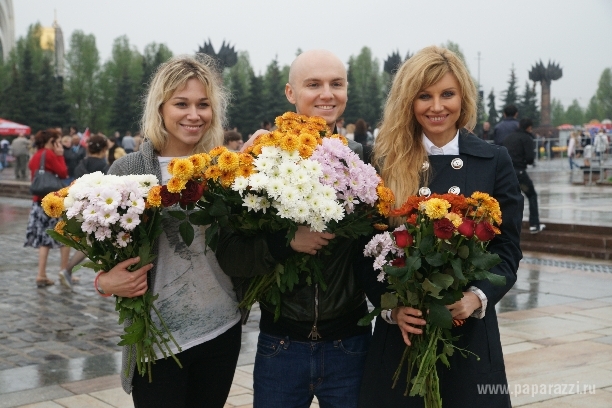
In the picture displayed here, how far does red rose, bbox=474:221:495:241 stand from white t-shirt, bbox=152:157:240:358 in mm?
1048

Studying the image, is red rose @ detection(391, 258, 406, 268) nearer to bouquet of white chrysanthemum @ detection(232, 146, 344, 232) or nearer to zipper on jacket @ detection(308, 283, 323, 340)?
bouquet of white chrysanthemum @ detection(232, 146, 344, 232)

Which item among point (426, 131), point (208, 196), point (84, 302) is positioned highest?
point (426, 131)

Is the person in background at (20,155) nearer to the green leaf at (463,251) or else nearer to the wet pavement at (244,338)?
the wet pavement at (244,338)

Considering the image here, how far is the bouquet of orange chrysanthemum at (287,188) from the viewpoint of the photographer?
8.36ft

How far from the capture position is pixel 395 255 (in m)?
2.59

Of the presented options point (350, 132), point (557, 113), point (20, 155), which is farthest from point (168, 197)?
point (557, 113)

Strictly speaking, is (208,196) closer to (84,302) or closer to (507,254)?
(507,254)

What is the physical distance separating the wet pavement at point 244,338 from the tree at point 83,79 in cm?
5954

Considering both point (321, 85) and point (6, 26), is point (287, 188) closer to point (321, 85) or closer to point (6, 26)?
point (321, 85)

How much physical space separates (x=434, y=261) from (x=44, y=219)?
812cm

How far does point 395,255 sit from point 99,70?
71.9 m

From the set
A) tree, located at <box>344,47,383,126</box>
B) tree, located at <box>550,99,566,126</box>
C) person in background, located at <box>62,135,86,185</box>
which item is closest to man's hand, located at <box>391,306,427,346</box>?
person in background, located at <box>62,135,86,185</box>

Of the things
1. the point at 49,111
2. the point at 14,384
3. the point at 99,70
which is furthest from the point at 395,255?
the point at 99,70

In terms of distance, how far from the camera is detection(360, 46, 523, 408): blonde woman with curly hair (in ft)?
8.77
